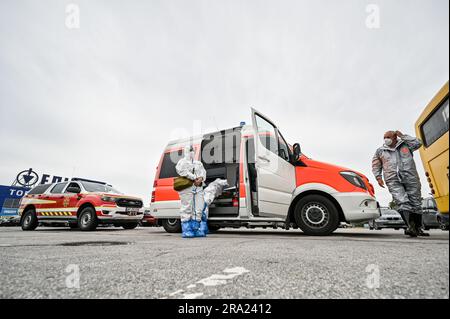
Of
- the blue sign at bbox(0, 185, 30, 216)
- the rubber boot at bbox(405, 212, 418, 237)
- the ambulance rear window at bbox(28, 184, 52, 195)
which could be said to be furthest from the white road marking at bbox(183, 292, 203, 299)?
the blue sign at bbox(0, 185, 30, 216)

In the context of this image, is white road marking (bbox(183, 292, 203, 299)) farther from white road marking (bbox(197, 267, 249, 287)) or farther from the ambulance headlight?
the ambulance headlight

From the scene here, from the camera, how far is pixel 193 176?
4391 mm

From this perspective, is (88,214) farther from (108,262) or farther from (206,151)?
(108,262)

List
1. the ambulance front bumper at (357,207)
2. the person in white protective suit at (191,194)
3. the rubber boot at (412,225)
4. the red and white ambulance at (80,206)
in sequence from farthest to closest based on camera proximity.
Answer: the red and white ambulance at (80,206), the person in white protective suit at (191,194), the ambulance front bumper at (357,207), the rubber boot at (412,225)

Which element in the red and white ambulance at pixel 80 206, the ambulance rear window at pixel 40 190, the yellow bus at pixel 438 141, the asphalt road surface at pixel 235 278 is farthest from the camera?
the ambulance rear window at pixel 40 190

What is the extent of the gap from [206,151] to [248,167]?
137cm

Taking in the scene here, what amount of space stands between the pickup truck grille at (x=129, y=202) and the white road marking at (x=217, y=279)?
699 centimetres

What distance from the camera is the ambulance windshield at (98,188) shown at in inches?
303

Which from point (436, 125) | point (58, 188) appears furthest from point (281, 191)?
point (58, 188)

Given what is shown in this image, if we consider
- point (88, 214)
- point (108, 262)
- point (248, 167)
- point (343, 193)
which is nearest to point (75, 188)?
point (88, 214)

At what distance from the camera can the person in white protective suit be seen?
4.34 m

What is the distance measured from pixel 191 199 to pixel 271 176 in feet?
5.17

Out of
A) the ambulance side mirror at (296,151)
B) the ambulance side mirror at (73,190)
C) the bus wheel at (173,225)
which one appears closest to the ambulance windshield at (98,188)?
the ambulance side mirror at (73,190)
